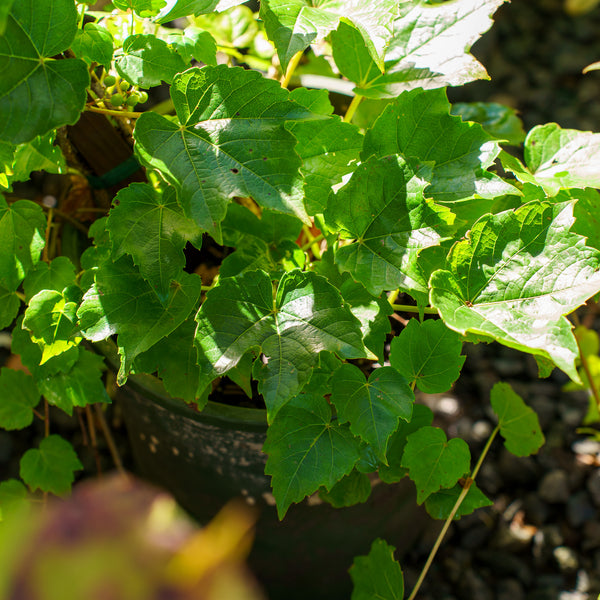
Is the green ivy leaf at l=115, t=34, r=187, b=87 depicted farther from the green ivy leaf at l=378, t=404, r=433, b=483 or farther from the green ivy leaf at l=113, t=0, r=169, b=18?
the green ivy leaf at l=378, t=404, r=433, b=483

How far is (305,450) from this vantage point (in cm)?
61

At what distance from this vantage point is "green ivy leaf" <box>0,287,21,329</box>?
27.7 inches

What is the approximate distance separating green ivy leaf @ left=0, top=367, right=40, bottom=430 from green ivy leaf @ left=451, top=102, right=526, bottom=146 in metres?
0.78

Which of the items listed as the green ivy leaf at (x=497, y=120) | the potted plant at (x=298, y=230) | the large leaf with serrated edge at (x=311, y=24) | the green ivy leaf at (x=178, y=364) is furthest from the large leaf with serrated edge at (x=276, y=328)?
the green ivy leaf at (x=497, y=120)

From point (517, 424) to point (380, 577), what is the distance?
284 millimetres

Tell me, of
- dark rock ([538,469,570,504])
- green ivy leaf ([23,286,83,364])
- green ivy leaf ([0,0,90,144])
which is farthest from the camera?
dark rock ([538,469,570,504])

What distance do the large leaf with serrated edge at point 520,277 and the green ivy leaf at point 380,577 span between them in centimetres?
37

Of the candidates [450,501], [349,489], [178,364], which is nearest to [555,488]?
[450,501]

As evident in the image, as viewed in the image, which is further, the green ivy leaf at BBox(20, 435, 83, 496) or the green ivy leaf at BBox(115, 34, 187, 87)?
the green ivy leaf at BBox(20, 435, 83, 496)

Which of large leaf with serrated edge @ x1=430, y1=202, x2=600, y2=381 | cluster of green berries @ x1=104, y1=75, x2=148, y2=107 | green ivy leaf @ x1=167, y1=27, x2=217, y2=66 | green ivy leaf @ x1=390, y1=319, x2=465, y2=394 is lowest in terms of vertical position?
green ivy leaf @ x1=390, y1=319, x2=465, y2=394

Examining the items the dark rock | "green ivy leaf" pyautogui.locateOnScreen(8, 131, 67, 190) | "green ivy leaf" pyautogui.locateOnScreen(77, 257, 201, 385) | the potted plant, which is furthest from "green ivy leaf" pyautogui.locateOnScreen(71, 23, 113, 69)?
the dark rock

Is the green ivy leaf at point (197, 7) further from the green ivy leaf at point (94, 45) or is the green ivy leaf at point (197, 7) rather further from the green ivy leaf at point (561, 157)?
the green ivy leaf at point (561, 157)

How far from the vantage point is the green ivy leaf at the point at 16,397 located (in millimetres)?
791

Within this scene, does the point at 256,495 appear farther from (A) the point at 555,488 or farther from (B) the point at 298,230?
(A) the point at 555,488
